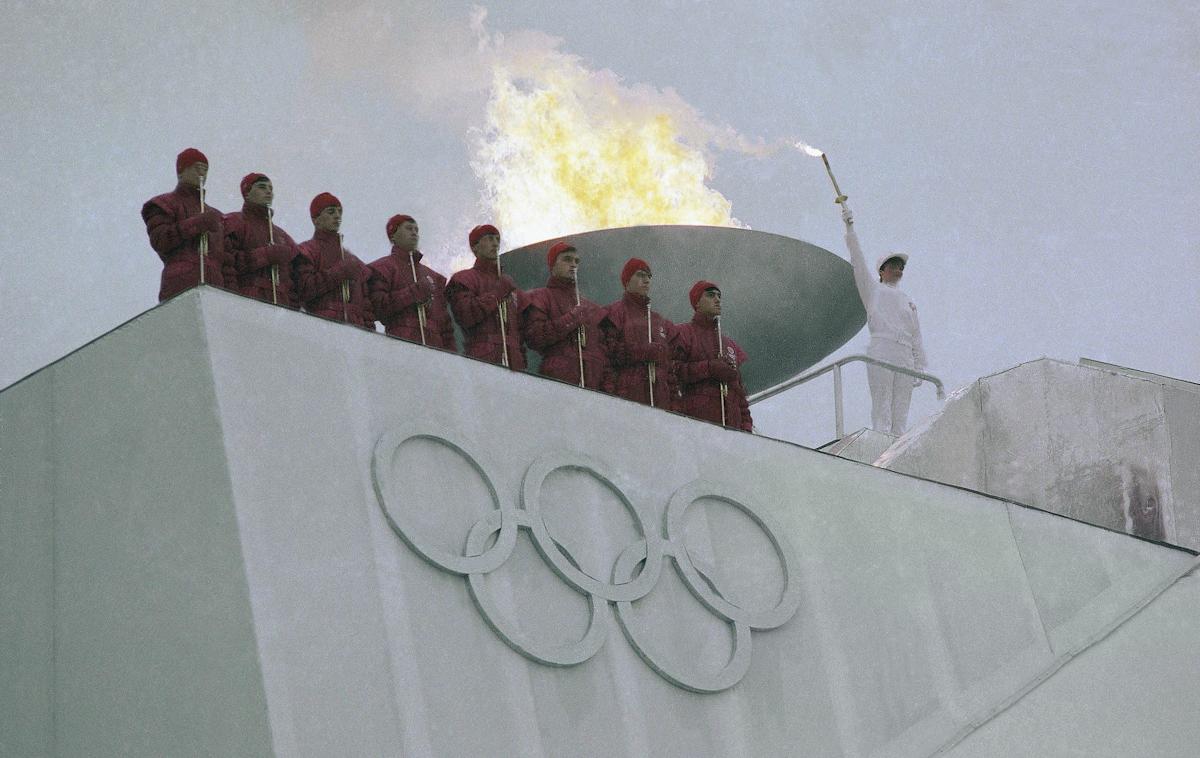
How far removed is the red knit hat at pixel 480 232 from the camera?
30.1ft

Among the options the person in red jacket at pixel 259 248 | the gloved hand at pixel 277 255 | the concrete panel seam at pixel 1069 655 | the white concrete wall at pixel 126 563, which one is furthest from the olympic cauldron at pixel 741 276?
the white concrete wall at pixel 126 563

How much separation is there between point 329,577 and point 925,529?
122 inches

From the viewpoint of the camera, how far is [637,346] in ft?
30.2

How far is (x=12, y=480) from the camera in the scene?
697cm

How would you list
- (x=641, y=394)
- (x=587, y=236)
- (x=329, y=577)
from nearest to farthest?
(x=329, y=577)
(x=641, y=394)
(x=587, y=236)

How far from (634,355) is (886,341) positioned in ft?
11.5

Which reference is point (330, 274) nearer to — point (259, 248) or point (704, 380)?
point (259, 248)

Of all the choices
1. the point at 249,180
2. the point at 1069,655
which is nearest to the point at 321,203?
the point at 249,180

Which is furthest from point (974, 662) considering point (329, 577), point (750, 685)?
point (329, 577)

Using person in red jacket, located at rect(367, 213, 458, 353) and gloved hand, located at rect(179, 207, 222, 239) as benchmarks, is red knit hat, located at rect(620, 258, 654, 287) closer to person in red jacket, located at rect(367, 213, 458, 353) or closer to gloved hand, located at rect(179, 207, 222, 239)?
person in red jacket, located at rect(367, 213, 458, 353)

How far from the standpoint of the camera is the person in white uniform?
12.2 metres

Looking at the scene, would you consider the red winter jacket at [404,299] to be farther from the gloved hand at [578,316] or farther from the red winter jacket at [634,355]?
the red winter jacket at [634,355]

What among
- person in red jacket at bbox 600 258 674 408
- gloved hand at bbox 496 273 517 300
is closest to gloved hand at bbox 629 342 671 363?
person in red jacket at bbox 600 258 674 408

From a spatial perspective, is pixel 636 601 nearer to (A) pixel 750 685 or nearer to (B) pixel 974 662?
(A) pixel 750 685
